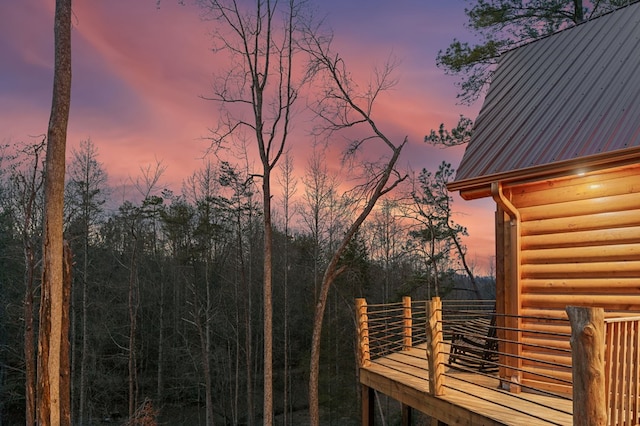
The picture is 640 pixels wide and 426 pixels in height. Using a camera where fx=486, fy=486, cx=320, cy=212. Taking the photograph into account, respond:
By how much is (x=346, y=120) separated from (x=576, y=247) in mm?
9801

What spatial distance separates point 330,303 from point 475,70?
14.5m

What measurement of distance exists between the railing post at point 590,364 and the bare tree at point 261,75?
1092 cm

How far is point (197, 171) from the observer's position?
20.2 meters

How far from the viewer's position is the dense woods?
18.6 metres

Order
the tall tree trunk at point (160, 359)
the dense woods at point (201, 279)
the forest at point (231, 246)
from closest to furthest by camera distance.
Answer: the forest at point (231, 246)
the dense woods at point (201, 279)
the tall tree trunk at point (160, 359)

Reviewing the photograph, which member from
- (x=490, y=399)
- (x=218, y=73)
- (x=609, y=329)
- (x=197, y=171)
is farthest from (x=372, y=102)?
(x=609, y=329)

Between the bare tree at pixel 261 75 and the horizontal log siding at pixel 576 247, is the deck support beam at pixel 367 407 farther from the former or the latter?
the bare tree at pixel 261 75

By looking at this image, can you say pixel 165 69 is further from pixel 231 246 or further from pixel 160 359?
pixel 160 359

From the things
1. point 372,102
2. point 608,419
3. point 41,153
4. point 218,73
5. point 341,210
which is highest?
point 218,73

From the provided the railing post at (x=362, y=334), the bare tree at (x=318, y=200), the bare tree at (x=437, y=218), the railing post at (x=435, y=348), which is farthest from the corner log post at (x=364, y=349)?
the bare tree at (x=437, y=218)

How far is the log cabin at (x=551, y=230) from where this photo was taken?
17.4 feet

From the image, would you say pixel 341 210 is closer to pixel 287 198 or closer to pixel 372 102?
pixel 287 198

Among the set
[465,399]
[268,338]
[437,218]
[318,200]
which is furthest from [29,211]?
[437,218]

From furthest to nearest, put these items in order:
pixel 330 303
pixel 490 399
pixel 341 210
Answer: pixel 330 303
pixel 341 210
pixel 490 399
